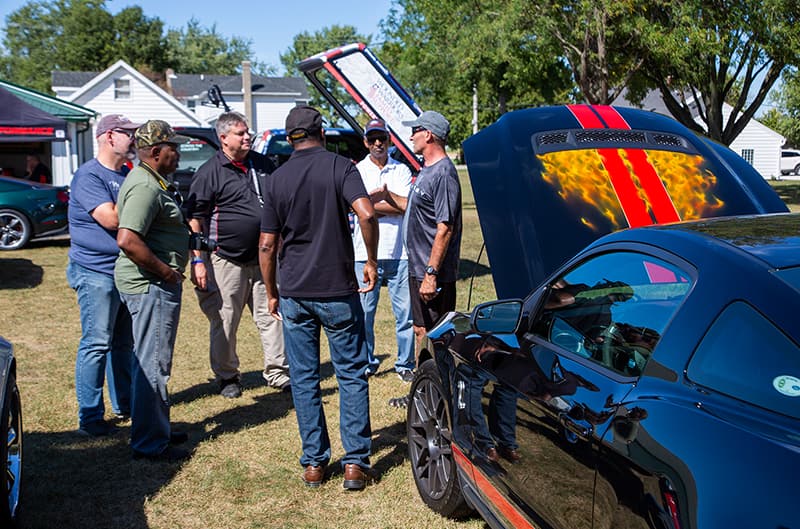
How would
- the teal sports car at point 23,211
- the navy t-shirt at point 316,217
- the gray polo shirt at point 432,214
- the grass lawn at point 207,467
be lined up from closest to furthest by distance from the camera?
the grass lawn at point 207,467
the navy t-shirt at point 316,217
the gray polo shirt at point 432,214
the teal sports car at point 23,211

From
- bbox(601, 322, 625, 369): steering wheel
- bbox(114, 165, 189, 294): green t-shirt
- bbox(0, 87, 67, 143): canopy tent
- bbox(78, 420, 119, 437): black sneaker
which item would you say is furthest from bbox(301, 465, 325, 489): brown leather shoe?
bbox(0, 87, 67, 143): canopy tent

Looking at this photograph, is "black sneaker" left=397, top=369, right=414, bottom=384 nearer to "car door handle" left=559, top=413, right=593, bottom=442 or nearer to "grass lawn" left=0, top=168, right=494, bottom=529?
"grass lawn" left=0, top=168, right=494, bottom=529

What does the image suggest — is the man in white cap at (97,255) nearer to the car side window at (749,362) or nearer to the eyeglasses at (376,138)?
the eyeglasses at (376,138)

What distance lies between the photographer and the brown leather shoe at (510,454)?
3072 mm

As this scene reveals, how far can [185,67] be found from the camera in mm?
90312

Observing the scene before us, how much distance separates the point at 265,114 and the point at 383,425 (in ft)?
190

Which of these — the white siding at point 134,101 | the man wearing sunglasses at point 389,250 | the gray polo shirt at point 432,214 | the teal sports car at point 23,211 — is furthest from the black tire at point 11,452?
the white siding at point 134,101

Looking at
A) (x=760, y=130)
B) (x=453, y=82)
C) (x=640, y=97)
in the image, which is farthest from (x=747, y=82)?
(x=760, y=130)

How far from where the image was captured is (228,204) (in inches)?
232

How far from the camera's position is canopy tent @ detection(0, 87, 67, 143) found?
14.4m

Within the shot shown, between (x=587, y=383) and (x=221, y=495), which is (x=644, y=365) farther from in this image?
(x=221, y=495)

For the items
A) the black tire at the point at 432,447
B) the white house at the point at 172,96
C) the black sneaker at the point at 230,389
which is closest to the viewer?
the black tire at the point at 432,447

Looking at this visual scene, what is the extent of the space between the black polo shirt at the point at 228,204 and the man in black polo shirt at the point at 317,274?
1.49 metres

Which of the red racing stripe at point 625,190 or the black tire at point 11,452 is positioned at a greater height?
the red racing stripe at point 625,190
